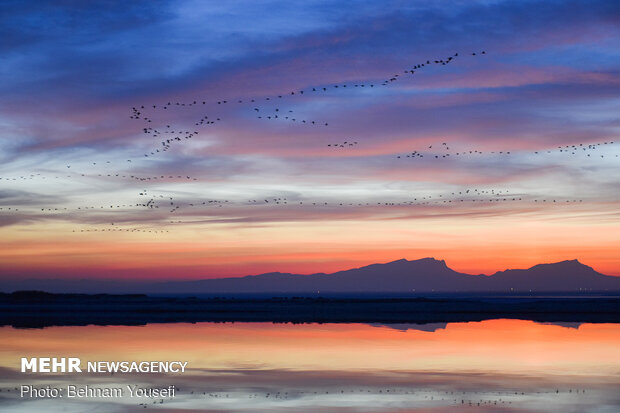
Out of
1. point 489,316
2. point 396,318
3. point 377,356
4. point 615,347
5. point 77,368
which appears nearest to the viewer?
point 77,368

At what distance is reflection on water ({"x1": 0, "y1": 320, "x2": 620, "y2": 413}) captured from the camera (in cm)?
2288

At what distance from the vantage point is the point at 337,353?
119ft

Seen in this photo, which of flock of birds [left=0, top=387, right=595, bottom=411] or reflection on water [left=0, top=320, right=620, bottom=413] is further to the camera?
flock of birds [left=0, top=387, right=595, bottom=411]

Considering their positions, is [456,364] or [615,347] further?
[615,347]

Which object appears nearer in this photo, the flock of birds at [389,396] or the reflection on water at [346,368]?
the reflection on water at [346,368]

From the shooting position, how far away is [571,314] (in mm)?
72312

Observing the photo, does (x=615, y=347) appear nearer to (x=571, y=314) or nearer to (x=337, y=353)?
(x=337, y=353)

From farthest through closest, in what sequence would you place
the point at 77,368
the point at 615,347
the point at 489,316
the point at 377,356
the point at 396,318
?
the point at 489,316, the point at 396,318, the point at 615,347, the point at 377,356, the point at 77,368

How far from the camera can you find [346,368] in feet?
101

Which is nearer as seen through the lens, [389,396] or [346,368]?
[389,396]

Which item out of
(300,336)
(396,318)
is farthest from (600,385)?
(396,318)

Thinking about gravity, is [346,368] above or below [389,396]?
above

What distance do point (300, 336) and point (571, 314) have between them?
36.4 m

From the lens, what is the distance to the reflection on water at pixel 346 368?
901 inches
